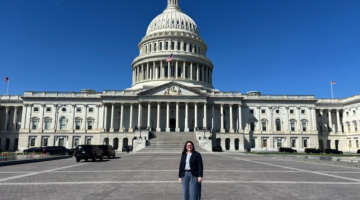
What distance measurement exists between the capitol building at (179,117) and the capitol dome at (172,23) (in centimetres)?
2638

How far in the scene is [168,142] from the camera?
60.2 metres

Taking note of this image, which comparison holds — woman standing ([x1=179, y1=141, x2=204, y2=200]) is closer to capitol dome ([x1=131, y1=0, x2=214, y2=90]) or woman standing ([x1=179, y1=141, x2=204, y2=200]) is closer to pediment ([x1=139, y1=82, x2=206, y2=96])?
pediment ([x1=139, y1=82, x2=206, y2=96])

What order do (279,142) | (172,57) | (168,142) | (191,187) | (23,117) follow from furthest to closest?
(172,57)
(279,142)
(23,117)
(168,142)
(191,187)

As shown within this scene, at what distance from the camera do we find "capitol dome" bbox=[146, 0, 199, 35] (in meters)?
96.8

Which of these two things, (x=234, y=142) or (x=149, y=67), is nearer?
(x=234, y=142)

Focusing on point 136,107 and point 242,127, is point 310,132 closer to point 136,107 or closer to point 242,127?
point 242,127

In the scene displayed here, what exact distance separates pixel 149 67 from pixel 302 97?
48400 mm

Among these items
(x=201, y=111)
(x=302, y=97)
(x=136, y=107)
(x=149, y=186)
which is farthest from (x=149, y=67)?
(x=149, y=186)

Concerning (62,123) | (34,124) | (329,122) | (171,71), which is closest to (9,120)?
(34,124)

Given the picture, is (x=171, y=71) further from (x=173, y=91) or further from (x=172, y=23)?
(x=172, y=23)

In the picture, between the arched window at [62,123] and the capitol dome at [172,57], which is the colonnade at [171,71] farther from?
the arched window at [62,123]

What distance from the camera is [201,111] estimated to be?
78.5 metres

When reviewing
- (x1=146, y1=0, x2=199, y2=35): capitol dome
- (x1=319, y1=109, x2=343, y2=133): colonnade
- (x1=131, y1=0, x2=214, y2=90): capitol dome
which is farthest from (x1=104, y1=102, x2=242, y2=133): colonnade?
(x1=146, y1=0, x2=199, y2=35): capitol dome

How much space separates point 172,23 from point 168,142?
52.5 meters
